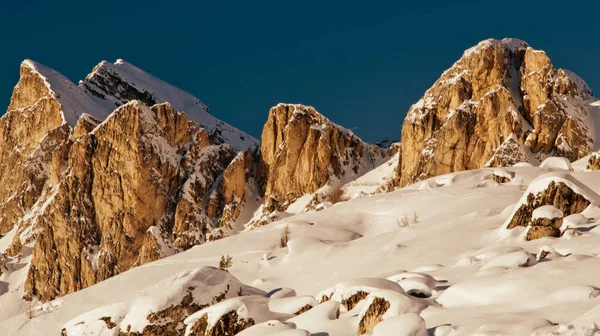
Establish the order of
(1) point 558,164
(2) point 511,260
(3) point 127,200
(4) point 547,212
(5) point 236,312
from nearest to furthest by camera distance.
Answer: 1. (5) point 236,312
2. (2) point 511,260
3. (4) point 547,212
4. (1) point 558,164
5. (3) point 127,200

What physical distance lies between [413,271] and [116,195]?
90008mm

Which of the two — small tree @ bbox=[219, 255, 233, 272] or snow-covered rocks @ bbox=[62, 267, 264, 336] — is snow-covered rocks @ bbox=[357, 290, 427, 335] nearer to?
snow-covered rocks @ bbox=[62, 267, 264, 336]

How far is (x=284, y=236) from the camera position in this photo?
3619 centimetres

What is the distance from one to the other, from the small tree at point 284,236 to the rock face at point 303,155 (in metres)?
65.8

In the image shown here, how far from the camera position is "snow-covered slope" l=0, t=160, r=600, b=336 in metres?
16.6

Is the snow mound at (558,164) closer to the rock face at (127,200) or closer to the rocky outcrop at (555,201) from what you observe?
the rocky outcrop at (555,201)

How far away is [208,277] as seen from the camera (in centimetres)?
2314

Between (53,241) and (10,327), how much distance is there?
8182cm

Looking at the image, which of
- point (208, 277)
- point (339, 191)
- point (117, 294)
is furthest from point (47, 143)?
point (208, 277)

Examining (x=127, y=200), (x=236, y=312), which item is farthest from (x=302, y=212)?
(x=236, y=312)

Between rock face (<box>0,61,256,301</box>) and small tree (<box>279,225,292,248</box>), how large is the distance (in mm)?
58342

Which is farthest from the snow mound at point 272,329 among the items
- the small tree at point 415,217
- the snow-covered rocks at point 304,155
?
the snow-covered rocks at point 304,155

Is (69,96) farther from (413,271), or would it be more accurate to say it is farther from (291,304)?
(291,304)

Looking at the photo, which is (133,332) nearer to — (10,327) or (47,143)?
(10,327)
